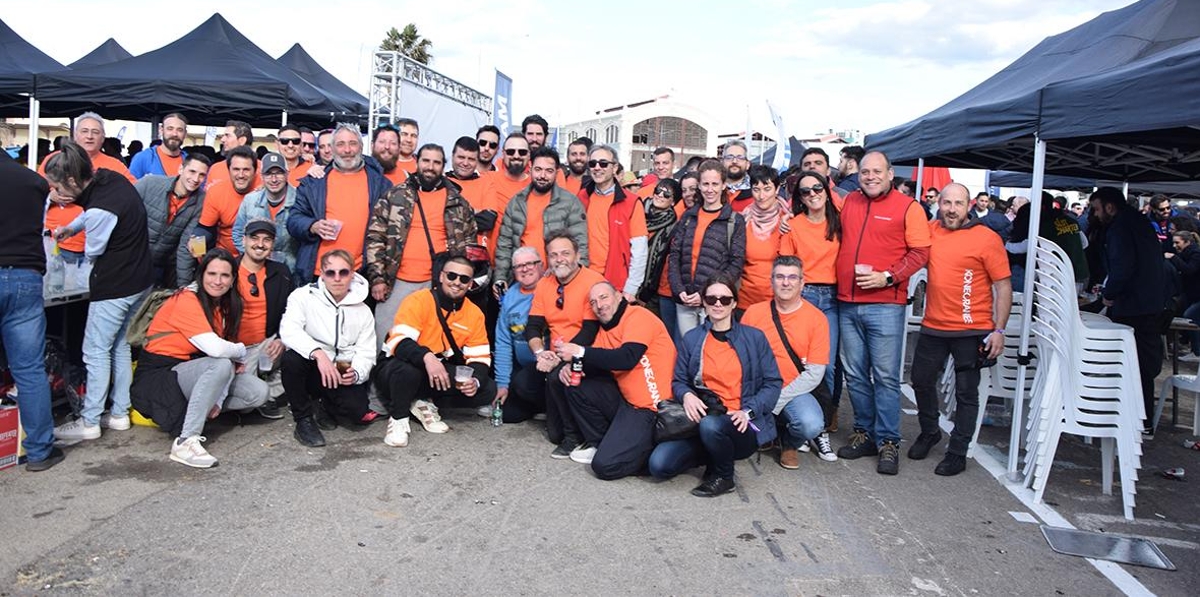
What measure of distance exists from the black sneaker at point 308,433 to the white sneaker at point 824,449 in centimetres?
315

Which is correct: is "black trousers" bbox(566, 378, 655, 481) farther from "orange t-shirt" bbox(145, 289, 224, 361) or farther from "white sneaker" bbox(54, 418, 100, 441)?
"white sneaker" bbox(54, 418, 100, 441)

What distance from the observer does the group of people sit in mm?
5113

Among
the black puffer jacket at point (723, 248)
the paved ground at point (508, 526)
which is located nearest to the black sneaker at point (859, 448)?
the paved ground at point (508, 526)

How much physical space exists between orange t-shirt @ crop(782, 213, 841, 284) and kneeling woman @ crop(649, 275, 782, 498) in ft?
2.79

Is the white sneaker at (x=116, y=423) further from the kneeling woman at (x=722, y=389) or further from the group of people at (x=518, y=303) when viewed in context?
the kneeling woman at (x=722, y=389)

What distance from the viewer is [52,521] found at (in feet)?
13.4

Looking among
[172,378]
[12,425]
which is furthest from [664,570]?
[12,425]

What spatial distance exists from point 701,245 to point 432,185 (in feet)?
6.41

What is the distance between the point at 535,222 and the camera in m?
6.45

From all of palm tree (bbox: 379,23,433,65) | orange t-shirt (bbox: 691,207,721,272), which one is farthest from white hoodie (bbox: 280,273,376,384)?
palm tree (bbox: 379,23,433,65)

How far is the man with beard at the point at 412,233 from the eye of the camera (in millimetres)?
6086

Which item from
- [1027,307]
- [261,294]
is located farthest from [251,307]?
[1027,307]

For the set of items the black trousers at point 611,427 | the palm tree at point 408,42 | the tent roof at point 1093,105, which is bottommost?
the black trousers at point 611,427

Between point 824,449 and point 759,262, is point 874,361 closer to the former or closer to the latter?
point 824,449
